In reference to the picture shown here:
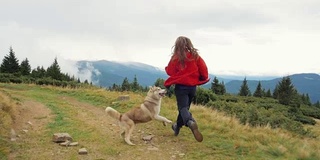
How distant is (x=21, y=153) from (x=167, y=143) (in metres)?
3.45

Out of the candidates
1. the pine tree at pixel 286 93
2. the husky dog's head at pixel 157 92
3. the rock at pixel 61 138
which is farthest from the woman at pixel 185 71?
the pine tree at pixel 286 93

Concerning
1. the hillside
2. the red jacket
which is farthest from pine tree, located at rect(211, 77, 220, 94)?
the red jacket

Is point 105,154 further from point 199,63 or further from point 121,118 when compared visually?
point 199,63

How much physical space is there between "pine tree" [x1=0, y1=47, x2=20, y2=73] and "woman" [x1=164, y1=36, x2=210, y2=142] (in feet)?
204

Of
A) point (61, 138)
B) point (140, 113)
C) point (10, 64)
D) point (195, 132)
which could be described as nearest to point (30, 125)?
point (61, 138)

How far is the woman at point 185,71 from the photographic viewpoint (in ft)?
23.8

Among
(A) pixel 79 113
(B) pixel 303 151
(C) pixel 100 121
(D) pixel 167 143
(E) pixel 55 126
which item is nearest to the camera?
(B) pixel 303 151

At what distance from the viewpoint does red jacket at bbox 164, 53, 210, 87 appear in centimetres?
733

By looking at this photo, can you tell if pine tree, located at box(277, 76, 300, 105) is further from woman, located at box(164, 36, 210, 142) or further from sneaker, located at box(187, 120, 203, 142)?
sneaker, located at box(187, 120, 203, 142)

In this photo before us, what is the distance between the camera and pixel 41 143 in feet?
25.3

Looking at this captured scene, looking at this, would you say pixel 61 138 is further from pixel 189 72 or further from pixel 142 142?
pixel 189 72

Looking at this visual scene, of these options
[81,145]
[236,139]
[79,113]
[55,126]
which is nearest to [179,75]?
[236,139]

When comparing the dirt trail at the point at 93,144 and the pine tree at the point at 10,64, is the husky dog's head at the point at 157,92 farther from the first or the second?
the pine tree at the point at 10,64

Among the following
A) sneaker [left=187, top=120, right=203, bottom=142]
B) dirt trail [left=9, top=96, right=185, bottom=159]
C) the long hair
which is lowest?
dirt trail [left=9, top=96, right=185, bottom=159]
